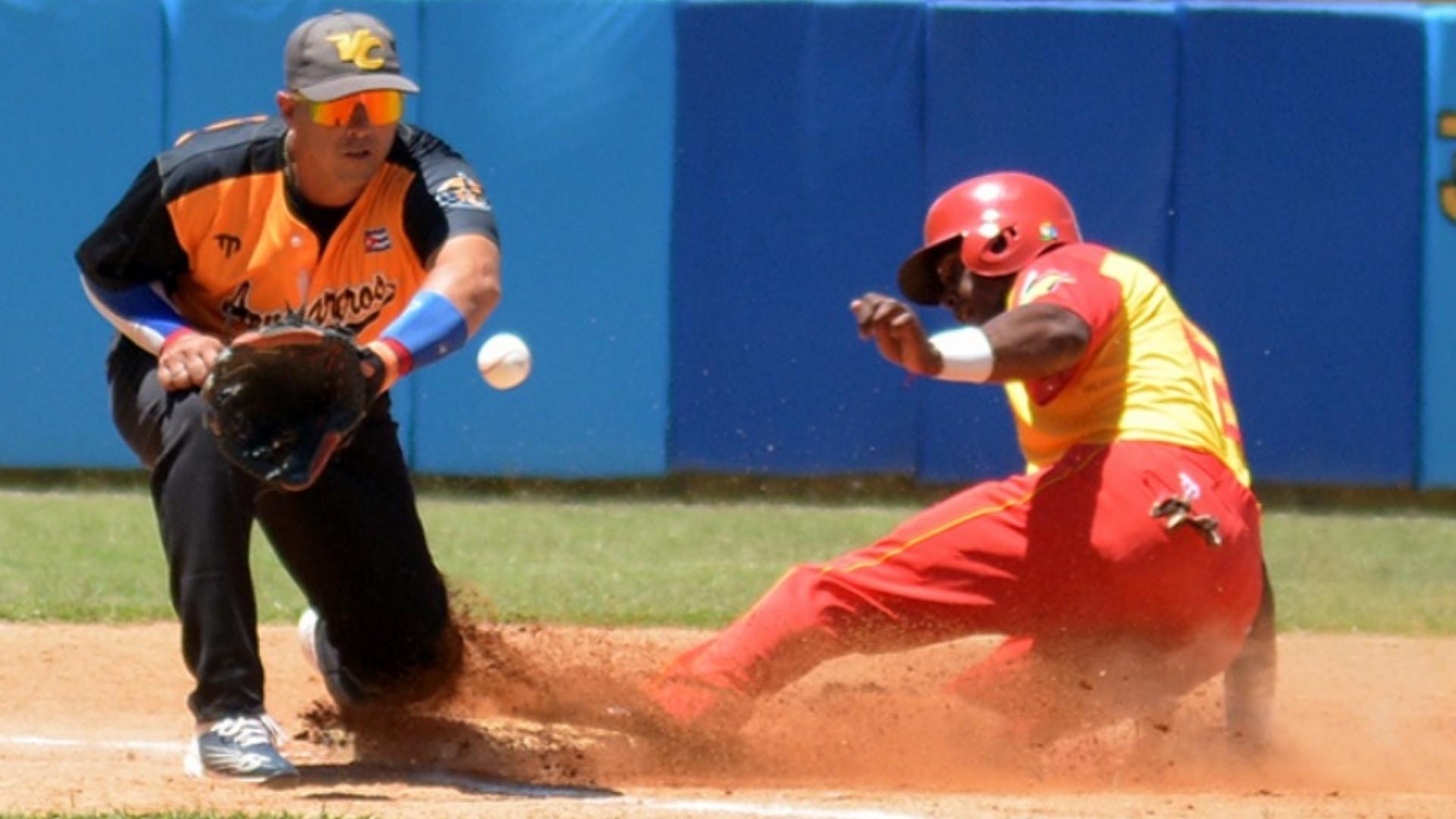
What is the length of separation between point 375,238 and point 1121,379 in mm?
1743

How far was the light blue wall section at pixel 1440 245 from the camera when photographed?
1132 cm

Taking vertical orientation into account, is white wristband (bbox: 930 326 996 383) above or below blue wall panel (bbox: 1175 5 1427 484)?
above

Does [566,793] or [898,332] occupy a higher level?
[898,332]

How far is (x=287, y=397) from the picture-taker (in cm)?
480

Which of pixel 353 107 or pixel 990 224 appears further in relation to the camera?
pixel 990 224

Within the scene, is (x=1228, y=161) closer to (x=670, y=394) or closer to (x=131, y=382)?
(x=670, y=394)

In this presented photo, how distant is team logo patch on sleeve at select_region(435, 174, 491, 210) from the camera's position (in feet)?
17.1

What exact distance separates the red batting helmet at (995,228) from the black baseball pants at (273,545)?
1.40 m

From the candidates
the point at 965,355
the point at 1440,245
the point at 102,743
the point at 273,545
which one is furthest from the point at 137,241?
the point at 1440,245

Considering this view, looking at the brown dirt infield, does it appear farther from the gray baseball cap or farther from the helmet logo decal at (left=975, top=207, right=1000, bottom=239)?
the gray baseball cap

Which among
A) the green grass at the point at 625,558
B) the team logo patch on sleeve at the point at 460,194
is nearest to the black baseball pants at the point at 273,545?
the team logo patch on sleeve at the point at 460,194

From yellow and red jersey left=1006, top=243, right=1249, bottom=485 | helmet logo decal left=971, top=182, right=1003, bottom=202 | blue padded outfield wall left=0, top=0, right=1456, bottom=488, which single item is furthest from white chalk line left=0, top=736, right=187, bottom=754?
blue padded outfield wall left=0, top=0, right=1456, bottom=488

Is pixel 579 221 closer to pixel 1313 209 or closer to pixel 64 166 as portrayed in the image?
pixel 64 166

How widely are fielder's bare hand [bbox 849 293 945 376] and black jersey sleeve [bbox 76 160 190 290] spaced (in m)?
1.53
